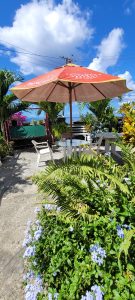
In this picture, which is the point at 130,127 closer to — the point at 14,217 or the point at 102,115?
the point at 14,217

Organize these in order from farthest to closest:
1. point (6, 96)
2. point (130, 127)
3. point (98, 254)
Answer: point (6, 96) → point (130, 127) → point (98, 254)

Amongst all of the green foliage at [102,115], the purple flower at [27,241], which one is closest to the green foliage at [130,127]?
the purple flower at [27,241]

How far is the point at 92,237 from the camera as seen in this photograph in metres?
2.24

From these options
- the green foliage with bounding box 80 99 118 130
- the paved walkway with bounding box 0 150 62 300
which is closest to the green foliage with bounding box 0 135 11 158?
the paved walkway with bounding box 0 150 62 300

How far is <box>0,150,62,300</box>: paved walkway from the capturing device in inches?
101

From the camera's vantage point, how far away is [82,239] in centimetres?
221

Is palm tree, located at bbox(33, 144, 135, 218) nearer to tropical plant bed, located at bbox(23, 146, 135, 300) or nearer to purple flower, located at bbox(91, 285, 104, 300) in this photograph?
tropical plant bed, located at bbox(23, 146, 135, 300)

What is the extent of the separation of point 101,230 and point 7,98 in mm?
8409

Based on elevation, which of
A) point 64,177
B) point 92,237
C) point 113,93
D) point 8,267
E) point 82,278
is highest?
point 113,93

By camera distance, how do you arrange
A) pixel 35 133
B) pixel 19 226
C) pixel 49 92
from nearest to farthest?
pixel 19 226 → pixel 49 92 → pixel 35 133

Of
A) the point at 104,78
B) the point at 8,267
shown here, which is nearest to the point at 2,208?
the point at 8,267

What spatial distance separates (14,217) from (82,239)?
2244mm

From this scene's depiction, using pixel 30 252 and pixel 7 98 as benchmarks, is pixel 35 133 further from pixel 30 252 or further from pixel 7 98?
pixel 30 252

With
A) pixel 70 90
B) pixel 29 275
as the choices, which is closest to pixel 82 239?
pixel 29 275
